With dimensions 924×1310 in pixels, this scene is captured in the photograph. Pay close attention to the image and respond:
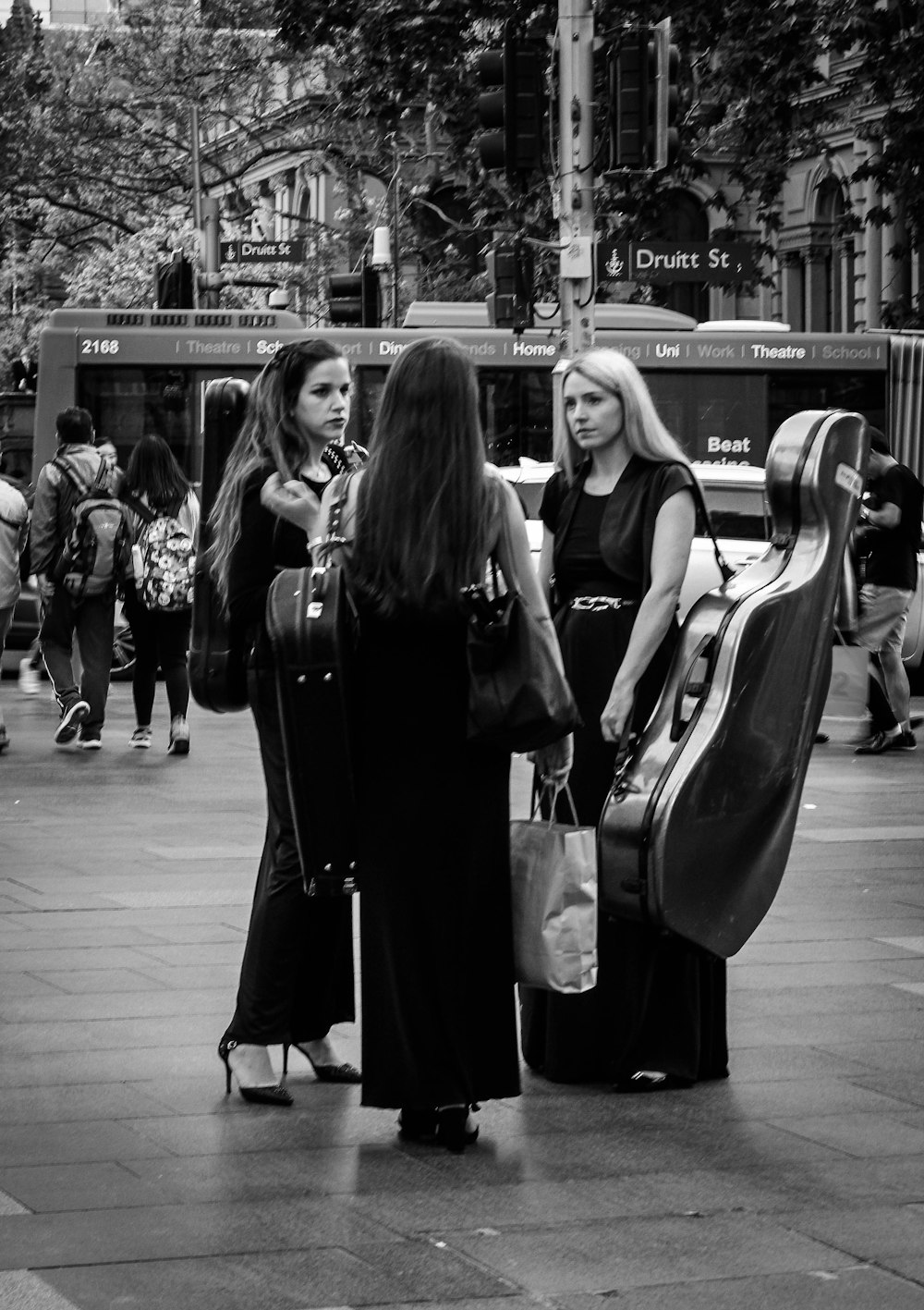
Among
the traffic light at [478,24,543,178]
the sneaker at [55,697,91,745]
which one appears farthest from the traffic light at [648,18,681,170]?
the sneaker at [55,697,91,745]

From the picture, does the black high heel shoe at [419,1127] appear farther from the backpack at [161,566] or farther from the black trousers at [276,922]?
the backpack at [161,566]

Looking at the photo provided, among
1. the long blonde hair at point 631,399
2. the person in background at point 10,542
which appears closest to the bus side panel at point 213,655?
the long blonde hair at point 631,399

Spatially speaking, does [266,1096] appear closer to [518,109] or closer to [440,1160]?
[440,1160]

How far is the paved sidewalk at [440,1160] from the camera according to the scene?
402 cm

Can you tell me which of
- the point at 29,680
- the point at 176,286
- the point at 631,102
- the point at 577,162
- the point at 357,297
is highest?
the point at 631,102

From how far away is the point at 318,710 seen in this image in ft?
15.8

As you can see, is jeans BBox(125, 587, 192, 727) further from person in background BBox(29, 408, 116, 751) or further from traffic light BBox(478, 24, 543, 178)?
traffic light BBox(478, 24, 543, 178)

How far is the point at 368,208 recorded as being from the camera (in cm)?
4019

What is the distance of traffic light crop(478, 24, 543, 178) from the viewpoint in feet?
50.2

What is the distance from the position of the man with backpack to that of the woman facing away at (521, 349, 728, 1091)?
7760 millimetres

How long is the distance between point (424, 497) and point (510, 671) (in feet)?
1.35

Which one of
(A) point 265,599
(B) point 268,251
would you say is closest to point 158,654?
(A) point 265,599

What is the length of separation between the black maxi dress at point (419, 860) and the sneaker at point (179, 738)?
8.41 m

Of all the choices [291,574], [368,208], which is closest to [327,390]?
[291,574]
